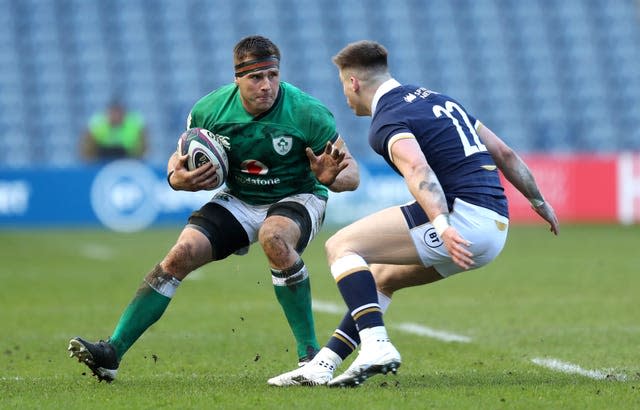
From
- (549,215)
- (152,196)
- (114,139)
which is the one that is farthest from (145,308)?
(152,196)

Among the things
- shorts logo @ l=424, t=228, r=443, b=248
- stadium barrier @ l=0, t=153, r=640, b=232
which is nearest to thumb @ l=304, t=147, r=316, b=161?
shorts logo @ l=424, t=228, r=443, b=248

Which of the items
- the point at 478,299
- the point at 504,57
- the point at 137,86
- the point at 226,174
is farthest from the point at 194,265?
the point at 504,57

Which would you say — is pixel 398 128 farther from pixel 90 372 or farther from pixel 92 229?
pixel 92 229

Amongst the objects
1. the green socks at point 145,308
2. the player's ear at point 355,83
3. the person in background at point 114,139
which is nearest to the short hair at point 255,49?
the player's ear at point 355,83

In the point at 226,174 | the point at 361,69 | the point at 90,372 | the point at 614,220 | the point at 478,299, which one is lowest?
the point at 614,220

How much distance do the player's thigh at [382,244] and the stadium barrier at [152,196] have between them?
1592 cm

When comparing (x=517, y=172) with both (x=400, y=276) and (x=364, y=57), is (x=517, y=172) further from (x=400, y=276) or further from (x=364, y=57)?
(x=364, y=57)

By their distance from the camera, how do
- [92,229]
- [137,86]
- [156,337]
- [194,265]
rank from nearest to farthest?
[194,265]
[156,337]
[92,229]
[137,86]

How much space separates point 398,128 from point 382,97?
0.30 m

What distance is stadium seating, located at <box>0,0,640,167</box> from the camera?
2692cm

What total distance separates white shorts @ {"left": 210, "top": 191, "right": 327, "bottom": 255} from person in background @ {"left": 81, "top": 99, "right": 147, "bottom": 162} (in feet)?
47.0

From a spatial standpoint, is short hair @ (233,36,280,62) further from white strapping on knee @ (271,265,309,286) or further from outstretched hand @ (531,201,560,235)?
outstretched hand @ (531,201,560,235)

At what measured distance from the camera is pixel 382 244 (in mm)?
6402

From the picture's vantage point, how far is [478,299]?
11523 millimetres
